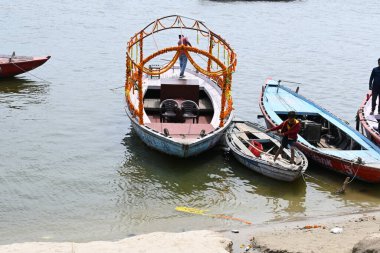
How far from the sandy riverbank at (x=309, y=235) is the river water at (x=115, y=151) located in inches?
37.8

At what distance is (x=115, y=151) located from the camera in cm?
1741

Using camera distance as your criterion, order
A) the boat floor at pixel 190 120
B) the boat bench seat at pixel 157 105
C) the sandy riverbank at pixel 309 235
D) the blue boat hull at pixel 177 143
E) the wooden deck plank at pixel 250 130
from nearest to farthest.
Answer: the sandy riverbank at pixel 309 235 < the blue boat hull at pixel 177 143 < the wooden deck plank at pixel 250 130 < the boat floor at pixel 190 120 < the boat bench seat at pixel 157 105

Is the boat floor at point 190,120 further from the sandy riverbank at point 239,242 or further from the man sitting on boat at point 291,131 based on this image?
the sandy riverbank at point 239,242

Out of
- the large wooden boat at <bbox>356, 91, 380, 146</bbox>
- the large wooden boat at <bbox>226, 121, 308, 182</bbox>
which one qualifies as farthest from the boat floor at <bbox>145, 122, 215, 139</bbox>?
the large wooden boat at <bbox>356, 91, 380, 146</bbox>

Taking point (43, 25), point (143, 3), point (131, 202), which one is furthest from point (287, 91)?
point (143, 3)

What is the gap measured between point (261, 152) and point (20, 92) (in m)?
12.7

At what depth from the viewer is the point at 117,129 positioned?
19297 millimetres

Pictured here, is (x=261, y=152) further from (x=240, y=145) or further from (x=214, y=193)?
(x=214, y=193)

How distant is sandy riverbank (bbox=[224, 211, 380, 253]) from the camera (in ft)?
32.9

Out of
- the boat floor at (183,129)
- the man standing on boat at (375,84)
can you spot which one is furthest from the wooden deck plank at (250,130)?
the man standing on boat at (375,84)

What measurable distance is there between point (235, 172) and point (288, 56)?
18.5 m

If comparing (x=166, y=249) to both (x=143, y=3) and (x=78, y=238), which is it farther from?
(x=143, y=3)

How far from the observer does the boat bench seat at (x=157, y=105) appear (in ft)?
60.3

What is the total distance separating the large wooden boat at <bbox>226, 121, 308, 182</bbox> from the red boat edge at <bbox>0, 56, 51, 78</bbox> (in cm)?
1075
